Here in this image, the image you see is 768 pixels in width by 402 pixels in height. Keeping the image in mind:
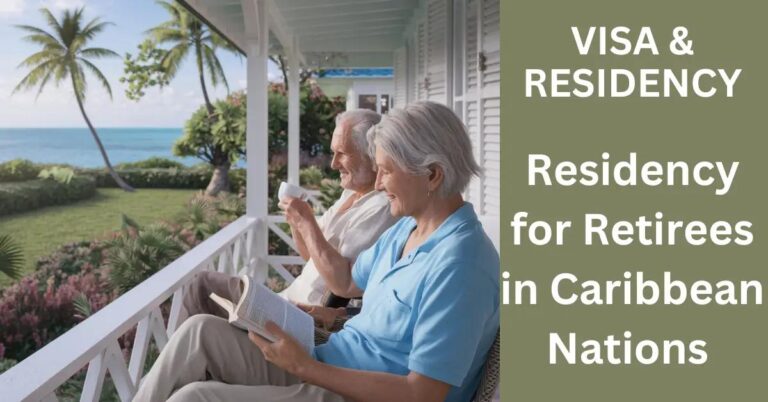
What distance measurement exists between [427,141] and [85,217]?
39.7 m

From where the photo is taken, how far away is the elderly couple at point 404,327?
5.97ft

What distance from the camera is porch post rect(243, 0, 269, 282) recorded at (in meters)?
5.86

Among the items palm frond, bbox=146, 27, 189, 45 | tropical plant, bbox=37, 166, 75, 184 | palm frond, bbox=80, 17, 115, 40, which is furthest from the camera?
tropical plant, bbox=37, 166, 75, 184

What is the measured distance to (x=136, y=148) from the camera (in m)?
45.8

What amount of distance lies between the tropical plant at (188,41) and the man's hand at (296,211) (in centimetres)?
3129

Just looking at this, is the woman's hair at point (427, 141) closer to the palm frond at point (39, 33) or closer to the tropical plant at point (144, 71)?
A: the tropical plant at point (144, 71)

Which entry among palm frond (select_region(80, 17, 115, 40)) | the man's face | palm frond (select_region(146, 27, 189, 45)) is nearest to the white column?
the man's face

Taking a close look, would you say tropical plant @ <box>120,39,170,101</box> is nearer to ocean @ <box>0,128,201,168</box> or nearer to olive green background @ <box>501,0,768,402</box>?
ocean @ <box>0,128,201,168</box>

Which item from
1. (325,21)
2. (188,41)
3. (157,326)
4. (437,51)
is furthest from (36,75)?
(157,326)

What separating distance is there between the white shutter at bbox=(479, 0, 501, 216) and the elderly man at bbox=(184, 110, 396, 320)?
2.55 ft

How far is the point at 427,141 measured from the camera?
78.8 inches

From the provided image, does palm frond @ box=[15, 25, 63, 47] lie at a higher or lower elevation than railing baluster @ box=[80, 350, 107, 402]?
higher

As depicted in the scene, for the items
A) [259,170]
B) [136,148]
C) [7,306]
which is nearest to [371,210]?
[259,170]

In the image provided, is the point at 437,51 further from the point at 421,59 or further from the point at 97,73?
the point at 97,73
